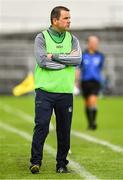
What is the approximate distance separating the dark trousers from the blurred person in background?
8.77 metres

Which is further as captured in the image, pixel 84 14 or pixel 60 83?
pixel 84 14

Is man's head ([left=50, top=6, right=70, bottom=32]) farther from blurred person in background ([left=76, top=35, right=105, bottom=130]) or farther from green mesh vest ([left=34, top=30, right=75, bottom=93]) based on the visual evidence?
blurred person in background ([left=76, top=35, right=105, bottom=130])

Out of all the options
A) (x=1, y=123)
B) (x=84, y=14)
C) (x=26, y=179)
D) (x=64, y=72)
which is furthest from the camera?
(x=84, y=14)

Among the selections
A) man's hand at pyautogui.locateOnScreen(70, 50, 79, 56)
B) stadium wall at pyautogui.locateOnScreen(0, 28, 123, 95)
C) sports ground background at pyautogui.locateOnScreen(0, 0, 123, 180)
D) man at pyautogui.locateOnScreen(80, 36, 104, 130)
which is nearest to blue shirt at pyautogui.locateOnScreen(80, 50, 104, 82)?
man at pyautogui.locateOnScreen(80, 36, 104, 130)

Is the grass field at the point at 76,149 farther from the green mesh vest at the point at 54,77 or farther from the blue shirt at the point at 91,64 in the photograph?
the blue shirt at the point at 91,64

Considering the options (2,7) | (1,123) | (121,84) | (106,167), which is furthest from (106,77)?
(106,167)

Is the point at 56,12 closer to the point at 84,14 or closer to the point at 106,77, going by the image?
the point at 106,77

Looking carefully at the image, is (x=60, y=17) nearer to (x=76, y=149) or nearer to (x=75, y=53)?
(x=75, y=53)

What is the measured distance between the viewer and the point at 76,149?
1474 centimetres

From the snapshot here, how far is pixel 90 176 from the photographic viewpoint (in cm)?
1105

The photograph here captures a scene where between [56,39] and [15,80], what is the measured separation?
88.8 feet

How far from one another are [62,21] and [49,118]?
130 cm

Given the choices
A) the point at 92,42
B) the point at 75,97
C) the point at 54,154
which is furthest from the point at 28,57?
the point at 54,154

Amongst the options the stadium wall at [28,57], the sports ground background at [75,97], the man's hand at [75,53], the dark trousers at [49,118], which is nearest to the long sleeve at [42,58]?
the man's hand at [75,53]
